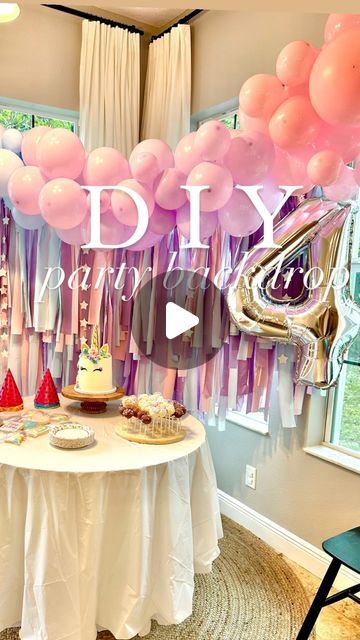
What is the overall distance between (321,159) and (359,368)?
1.03 m

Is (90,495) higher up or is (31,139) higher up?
(31,139)

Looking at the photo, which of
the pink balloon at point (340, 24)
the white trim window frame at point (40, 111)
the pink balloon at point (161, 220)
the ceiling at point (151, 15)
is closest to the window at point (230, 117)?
the ceiling at point (151, 15)

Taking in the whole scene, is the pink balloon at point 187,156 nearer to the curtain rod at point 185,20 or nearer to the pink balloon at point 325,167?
the pink balloon at point 325,167

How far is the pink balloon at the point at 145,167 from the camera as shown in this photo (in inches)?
74.4

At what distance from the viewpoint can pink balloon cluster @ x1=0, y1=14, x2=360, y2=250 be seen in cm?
142

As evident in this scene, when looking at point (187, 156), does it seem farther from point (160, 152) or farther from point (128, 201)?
point (128, 201)

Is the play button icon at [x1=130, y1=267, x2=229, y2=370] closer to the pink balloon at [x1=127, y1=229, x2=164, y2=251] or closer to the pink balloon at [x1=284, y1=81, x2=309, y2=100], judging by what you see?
the pink balloon at [x1=127, y1=229, x2=164, y2=251]

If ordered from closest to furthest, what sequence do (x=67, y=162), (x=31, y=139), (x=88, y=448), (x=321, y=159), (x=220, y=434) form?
1. (x=321, y=159)
2. (x=88, y=448)
3. (x=67, y=162)
4. (x=31, y=139)
5. (x=220, y=434)

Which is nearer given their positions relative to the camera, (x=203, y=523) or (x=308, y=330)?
(x=308, y=330)

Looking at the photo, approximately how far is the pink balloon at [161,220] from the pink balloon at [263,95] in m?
0.53

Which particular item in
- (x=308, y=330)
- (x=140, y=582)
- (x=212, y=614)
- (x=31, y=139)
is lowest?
(x=212, y=614)

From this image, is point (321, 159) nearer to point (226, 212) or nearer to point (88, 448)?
point (226, 212)

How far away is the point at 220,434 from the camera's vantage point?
9.15 feet

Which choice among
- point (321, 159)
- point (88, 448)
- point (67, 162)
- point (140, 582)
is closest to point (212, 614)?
point (140, 582)
